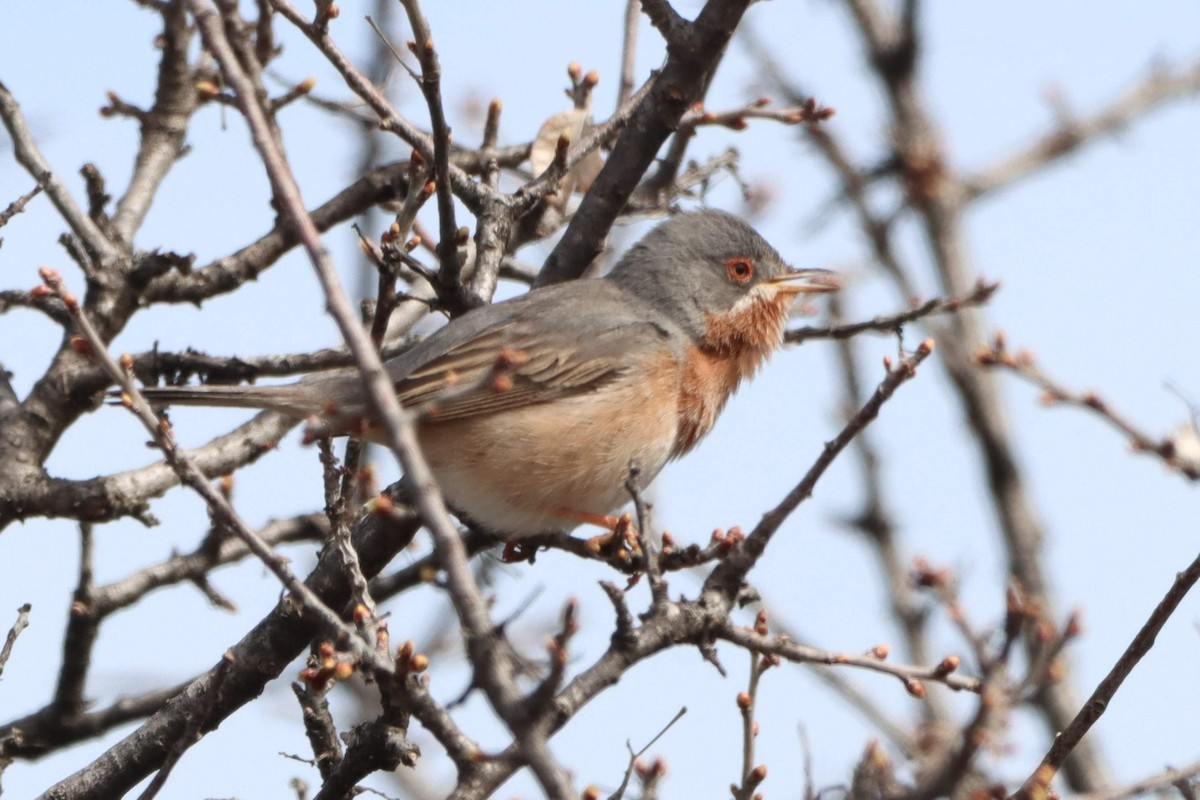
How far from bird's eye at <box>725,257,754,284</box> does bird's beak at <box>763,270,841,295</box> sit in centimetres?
11

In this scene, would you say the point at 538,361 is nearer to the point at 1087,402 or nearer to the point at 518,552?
the point at 518,552

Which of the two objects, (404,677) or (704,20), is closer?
(404,677)

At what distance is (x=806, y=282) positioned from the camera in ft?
24.7

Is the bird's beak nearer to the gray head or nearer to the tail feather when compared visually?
the gray head

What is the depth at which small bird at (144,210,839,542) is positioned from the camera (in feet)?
20.3

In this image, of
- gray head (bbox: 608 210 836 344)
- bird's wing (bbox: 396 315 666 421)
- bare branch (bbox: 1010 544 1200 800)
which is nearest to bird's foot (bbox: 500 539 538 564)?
bird's wing (bbox: 396 315 666 421)

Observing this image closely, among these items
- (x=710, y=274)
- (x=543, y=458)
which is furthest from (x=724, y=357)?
(x=543, y=458)

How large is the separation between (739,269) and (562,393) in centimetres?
150

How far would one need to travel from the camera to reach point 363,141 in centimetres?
1050

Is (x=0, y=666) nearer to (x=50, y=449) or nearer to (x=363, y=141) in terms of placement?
(x=50, y=449)

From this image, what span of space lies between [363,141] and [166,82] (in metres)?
3.23

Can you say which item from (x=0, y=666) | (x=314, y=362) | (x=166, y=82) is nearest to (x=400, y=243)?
(x=314, y=362)

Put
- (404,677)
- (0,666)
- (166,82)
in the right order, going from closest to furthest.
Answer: (404,677) < (0,666) < (166,82)

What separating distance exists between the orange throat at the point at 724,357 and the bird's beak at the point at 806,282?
61 millimetres
